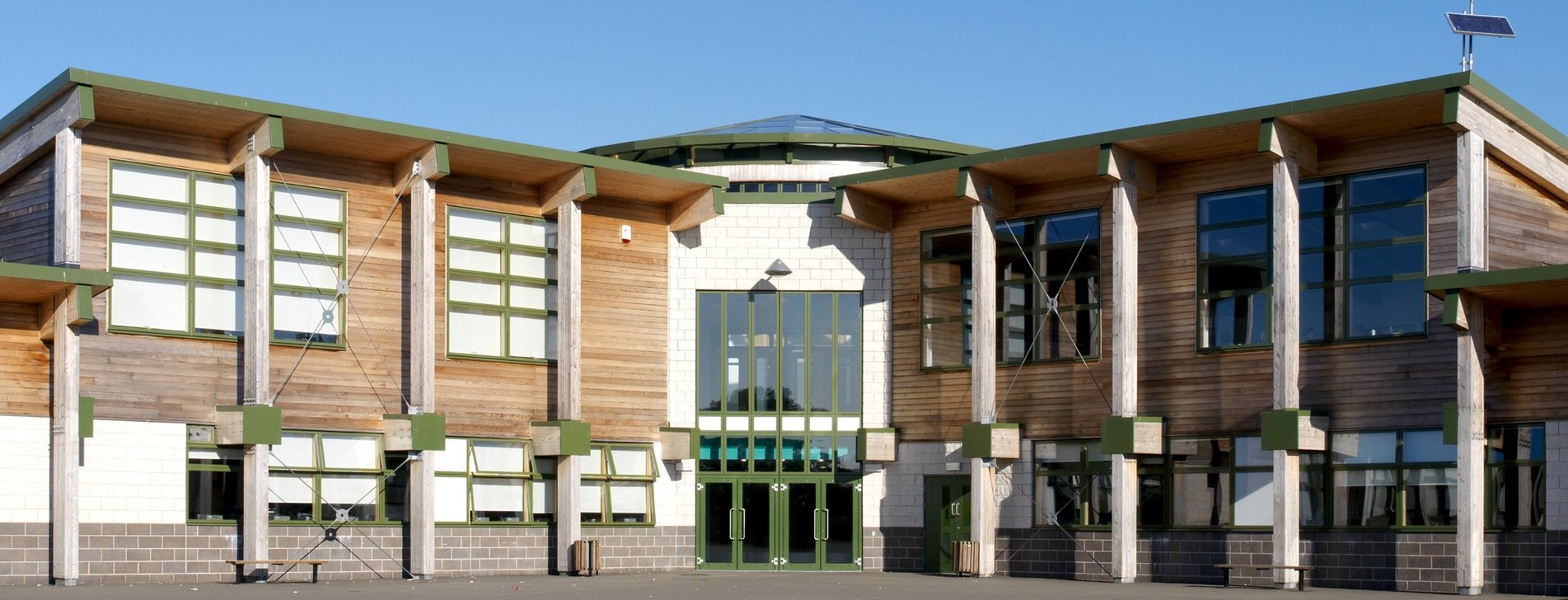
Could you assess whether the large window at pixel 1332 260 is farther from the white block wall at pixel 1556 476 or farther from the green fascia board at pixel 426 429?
the green fascia board at pixel 426 429

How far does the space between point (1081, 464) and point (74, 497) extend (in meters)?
14.0

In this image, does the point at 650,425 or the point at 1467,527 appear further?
the point at 650,425

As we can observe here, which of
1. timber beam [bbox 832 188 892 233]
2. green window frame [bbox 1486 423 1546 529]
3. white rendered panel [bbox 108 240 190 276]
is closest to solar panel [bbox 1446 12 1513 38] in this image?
green window frame [bbox 1486 423 1546 529]

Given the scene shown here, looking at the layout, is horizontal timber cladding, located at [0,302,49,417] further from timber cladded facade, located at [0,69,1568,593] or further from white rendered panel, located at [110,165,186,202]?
white rendered panel, located at [110,165,186,202]

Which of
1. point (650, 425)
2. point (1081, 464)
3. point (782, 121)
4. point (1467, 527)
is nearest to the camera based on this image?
point (1467, 527)

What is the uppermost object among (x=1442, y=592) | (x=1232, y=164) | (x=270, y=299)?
(x=1232, y=164)

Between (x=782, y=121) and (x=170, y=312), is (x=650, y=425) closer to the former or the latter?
(x=170, y=312)

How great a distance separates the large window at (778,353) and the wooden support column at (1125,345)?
5.17 m

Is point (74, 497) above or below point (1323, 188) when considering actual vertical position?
below

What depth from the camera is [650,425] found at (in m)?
29.6

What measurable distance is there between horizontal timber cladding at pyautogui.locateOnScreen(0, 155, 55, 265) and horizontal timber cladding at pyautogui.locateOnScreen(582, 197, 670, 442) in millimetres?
8012

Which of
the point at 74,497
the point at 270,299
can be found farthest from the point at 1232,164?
the point at 74,497

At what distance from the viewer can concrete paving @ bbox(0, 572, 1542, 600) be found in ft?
71.7

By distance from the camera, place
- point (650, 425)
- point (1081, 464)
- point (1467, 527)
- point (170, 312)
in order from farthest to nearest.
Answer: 1. point (650, 425)
2. point (1081, 464)
3. point (170, 312)
4. point (1467, 527)
